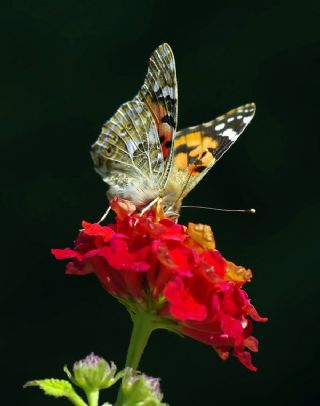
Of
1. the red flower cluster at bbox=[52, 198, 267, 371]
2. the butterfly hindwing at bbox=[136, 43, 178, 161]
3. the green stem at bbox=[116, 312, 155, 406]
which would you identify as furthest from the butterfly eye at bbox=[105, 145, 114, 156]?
the green stem at bbox=[116, 312, 155, 406]

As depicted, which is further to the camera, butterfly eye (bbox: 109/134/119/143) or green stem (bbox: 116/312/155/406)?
butterfly eye (bbox: 109/134/119/143)

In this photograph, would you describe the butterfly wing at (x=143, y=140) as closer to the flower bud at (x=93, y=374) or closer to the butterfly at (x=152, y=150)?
the butterfly at (x=152, y=150)

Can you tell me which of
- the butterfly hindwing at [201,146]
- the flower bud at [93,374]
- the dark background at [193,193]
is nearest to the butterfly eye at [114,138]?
the butterfly hindwing at [201,146]

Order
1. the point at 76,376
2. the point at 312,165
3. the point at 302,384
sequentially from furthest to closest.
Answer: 1. the point at 312,165
2. the point at 302,384
3. the point at 76,376

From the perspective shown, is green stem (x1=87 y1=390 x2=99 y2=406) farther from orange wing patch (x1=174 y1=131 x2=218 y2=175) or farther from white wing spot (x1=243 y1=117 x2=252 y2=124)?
white wing spot (x1=243 y1=117 x2=252 y2=124)

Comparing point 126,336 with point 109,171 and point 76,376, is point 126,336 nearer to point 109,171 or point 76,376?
point 109,171

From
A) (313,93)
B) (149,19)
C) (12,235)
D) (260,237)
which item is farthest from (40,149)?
(313,93)
